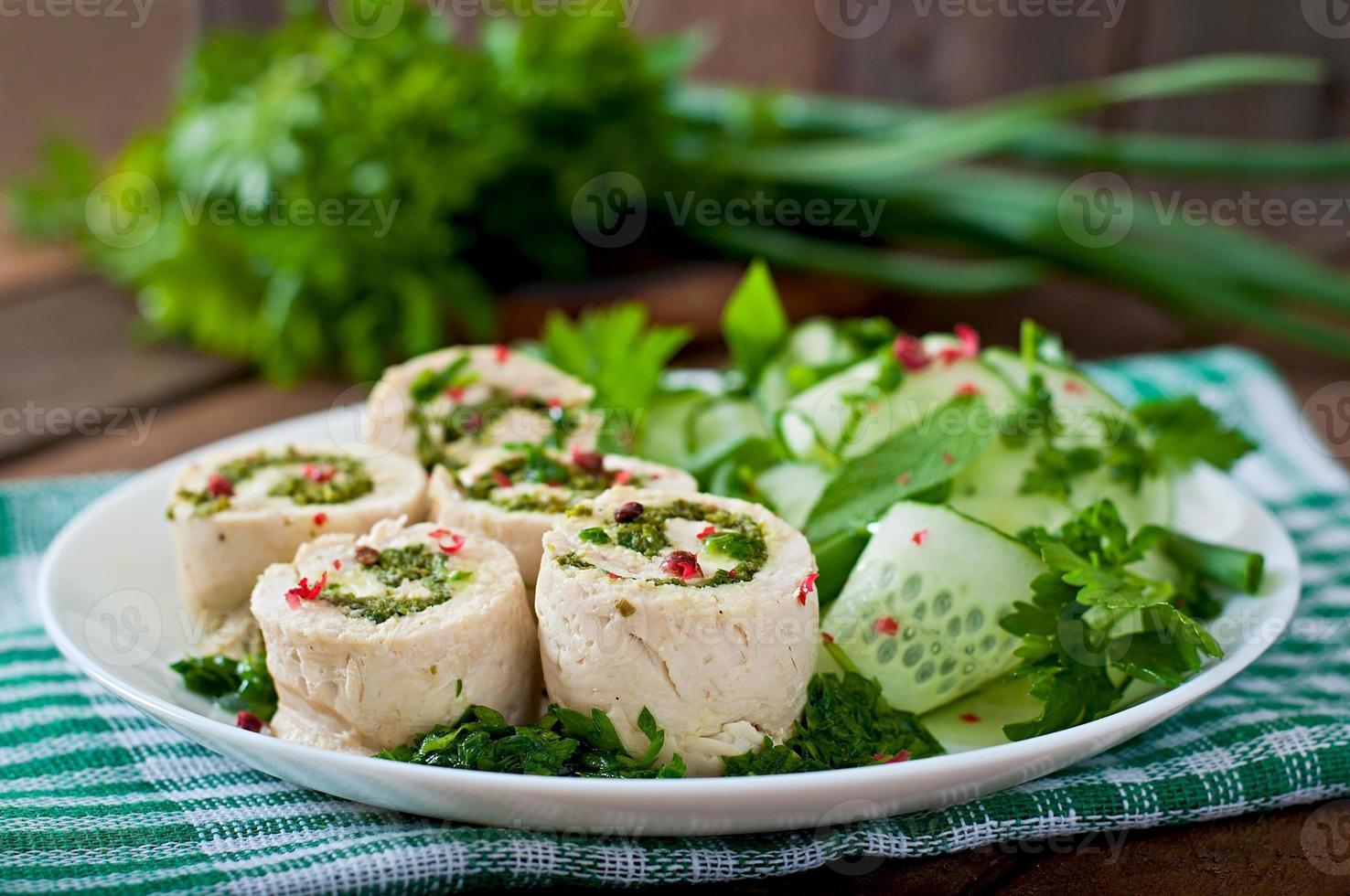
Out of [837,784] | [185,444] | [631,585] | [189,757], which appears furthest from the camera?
[185,444]

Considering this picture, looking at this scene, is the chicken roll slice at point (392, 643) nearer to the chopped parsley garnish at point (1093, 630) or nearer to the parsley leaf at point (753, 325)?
the chopped parsley garnish at point (1093, 630)

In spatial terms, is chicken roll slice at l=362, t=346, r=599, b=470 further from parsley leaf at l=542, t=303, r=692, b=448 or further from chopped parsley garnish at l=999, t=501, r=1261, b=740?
chopped parsley garnish at l=999, t=501, r=1261, b=740

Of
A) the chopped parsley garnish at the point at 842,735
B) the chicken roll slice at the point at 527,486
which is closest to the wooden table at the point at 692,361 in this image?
the chopped parsley garnish at the point at 842,735

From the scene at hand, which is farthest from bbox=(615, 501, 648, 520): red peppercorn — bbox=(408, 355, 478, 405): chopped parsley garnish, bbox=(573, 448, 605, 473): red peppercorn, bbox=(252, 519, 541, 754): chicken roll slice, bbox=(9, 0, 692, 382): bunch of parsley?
bbox=(9, 0, 692, 382): bunch of parsley

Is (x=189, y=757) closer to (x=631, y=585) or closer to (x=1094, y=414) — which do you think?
(x=631, y=585)

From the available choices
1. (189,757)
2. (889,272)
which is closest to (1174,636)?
(189,757)
